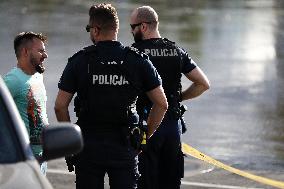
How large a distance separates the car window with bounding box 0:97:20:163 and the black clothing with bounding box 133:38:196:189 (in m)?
2.03

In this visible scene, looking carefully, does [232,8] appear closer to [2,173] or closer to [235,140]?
[235,140]

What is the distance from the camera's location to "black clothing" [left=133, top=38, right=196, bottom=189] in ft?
23.3

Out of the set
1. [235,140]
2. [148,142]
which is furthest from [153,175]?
[235,140]

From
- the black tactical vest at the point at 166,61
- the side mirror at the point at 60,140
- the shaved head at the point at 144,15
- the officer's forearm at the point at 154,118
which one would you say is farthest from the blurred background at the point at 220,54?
the side mirror at the point at 60,140

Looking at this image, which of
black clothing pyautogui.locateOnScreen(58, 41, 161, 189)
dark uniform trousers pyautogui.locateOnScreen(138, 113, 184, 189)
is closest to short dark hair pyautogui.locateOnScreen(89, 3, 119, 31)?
black clothing pyautogui.locateOnScreen(58, 41, 161, 189)

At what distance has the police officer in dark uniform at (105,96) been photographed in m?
6.08

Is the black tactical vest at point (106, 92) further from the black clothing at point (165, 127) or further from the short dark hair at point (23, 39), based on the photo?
the black clothing at point (165, 127)

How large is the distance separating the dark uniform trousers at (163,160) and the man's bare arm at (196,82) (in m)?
0.44

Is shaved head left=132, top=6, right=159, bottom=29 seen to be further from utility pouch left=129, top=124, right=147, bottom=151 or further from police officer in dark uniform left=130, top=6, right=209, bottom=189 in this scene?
utility pouch left=129, top=124, right=147, bottom=151

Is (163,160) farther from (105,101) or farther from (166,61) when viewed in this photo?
(105,101)

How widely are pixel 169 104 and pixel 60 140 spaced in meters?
2.48

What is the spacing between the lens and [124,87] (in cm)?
611

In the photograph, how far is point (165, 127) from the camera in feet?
23.6

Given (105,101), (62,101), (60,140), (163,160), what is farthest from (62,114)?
(60,140)
